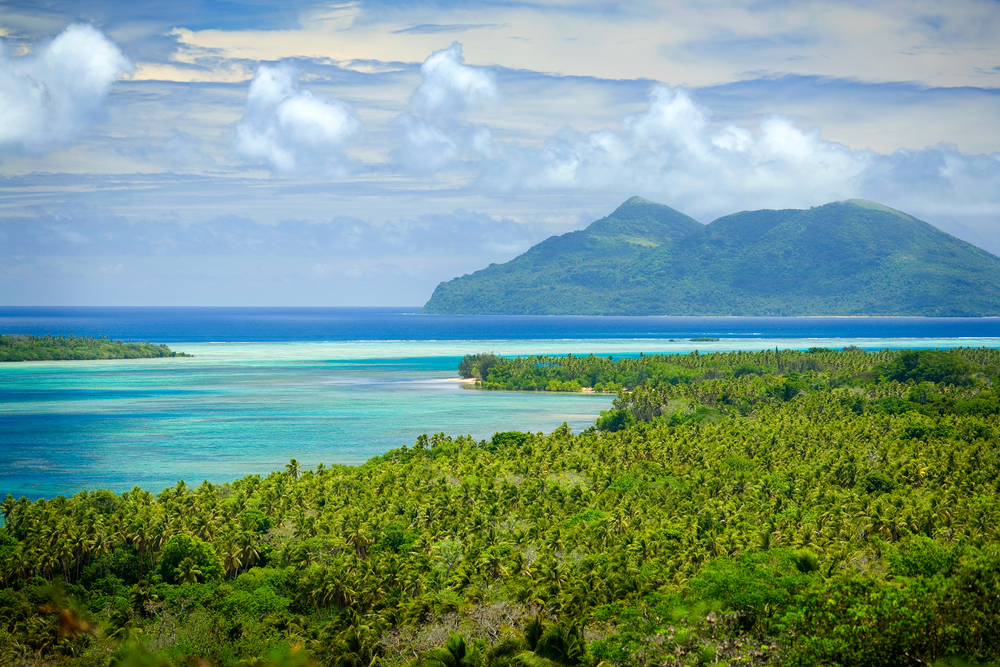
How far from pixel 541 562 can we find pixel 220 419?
268 ft

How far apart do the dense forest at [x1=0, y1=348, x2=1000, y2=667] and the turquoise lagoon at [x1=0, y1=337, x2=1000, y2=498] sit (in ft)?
68.2

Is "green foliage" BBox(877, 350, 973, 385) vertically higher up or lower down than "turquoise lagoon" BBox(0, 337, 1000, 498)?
higher up

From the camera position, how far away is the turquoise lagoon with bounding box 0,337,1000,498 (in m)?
86.8

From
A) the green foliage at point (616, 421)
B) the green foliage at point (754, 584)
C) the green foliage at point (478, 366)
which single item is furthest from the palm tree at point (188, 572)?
the green foliage at point (478, 366)

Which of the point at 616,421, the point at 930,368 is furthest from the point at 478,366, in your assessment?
the point at 930,368

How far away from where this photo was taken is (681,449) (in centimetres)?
7944

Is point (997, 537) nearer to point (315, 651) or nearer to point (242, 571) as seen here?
point (315, 651)

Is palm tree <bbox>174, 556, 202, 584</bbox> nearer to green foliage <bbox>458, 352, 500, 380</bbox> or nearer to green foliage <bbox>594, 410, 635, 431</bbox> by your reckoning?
green foliage <bbox>594, 410, 635, 431</bbox>

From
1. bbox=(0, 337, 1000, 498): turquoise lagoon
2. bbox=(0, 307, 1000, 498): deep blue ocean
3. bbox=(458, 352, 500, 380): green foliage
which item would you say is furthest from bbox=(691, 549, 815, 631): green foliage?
bbox=(458, 352, 500, 380): green foliage

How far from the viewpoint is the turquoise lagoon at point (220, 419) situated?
8675 centimetres

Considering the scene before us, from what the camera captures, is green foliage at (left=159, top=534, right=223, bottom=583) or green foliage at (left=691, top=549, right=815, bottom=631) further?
green foliage at (left=159, top=534, right=223, bottom=583)

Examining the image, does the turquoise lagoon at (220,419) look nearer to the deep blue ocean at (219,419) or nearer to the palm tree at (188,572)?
the deep blue ocean at (219,419)

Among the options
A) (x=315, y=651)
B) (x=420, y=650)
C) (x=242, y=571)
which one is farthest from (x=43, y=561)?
(x=420, y=650)

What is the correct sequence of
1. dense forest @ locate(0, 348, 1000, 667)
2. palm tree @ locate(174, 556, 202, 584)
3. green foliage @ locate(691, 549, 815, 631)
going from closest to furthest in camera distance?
dense forest @ locate(0, 348, 1000, 667) → green foliage @ locate(691, 549, 815, 631) → palm tree @ locate(174, 556, 202, 584)
